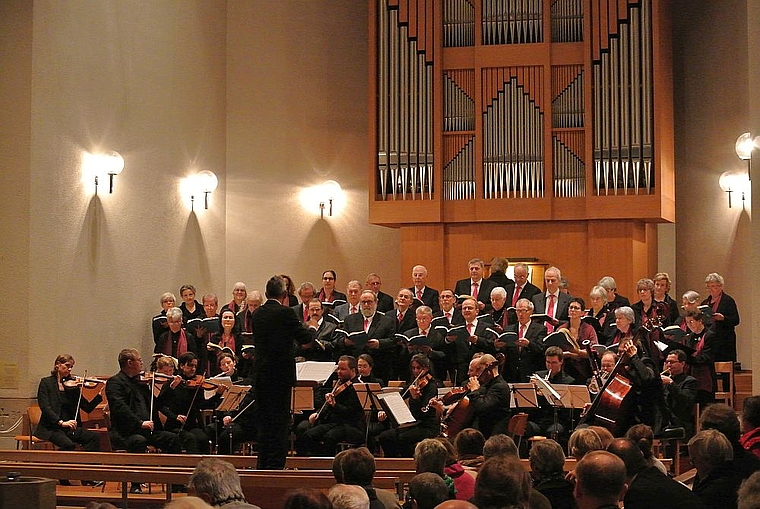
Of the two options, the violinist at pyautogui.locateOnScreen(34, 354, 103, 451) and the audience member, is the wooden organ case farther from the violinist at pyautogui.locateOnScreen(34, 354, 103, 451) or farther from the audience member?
the audience member

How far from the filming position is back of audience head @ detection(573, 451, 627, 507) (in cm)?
365

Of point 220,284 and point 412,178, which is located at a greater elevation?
point 412,178

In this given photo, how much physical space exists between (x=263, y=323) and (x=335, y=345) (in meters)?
2.70

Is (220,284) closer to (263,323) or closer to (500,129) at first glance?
(500,129)

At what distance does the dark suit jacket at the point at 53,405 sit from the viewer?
859cm

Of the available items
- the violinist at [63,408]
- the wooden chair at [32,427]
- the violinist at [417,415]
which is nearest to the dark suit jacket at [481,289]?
the violinist at [417,415]

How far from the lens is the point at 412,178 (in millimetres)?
11391

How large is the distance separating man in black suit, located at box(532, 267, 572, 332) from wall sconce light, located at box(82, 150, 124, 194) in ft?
13.6

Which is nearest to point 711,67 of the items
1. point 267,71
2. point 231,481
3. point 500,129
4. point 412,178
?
point 500,129

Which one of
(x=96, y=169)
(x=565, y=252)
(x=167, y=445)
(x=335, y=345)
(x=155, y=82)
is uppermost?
(x=155, y=82)

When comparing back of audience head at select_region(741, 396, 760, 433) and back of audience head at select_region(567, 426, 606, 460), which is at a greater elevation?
back of audience head at select_region(741, 396, 760, 433)

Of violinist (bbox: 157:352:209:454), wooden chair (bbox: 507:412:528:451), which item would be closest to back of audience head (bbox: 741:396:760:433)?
wooden chair (bbox: 507:412:528:451)

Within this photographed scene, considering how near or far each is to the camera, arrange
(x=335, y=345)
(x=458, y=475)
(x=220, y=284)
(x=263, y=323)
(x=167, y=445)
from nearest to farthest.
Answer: (x=458, y=475) → (x=263, y=323) → (x=167, y=445) → (x=335, y=345) → (x=220, y=284)

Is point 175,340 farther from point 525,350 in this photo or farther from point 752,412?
point 752,412
